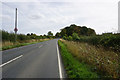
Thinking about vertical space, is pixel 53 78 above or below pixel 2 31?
below

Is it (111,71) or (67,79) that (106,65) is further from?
(67,79)

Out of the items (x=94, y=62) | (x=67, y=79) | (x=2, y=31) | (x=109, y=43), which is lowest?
(x=67, y=79)

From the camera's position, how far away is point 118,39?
299 inches

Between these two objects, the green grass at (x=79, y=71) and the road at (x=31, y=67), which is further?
the road at (x=31, y=67)

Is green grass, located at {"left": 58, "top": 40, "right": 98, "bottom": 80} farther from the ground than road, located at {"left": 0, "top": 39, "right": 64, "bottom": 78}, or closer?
farther from the ground

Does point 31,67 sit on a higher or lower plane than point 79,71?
lower

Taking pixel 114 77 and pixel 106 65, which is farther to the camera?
pixel 106 65

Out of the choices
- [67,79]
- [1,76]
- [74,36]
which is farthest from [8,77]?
[74,36]

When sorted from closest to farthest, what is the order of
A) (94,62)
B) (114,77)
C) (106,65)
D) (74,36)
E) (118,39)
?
(114,77)
(106,65)
(94,62)
(118,39)
(74,36)

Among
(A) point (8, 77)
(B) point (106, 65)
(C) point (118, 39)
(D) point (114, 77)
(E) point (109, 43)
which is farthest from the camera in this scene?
(E) point (109, 43)

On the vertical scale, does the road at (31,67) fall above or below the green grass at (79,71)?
below

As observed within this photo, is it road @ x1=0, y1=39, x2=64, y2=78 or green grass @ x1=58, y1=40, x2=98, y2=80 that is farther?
road @ x1=0, y1=39, x2=64, y2=78

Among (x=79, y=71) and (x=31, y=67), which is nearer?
(x=79, y=71)

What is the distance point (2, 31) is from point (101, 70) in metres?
21.8
